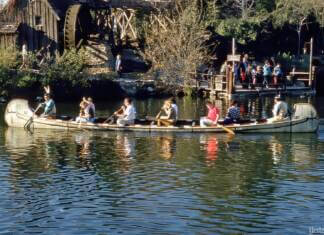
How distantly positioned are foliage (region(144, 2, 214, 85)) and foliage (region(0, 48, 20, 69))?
10075 mm

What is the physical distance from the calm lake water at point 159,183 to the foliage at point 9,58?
1351 centimetres

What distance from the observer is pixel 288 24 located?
217ft

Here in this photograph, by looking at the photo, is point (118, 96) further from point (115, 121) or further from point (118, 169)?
point (118, 169)

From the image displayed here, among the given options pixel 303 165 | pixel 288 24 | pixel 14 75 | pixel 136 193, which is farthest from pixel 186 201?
pixel 288 24

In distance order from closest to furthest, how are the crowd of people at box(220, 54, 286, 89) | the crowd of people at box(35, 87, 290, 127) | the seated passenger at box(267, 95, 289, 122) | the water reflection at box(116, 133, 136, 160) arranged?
the water reflection at box(116, 133, 136, 160) < the seated passenger at box(267, 95, 289, 122) < the crowd of people at box(35, 87, 290, 127) < the crowd of people at box(220, 54, 286, 89)

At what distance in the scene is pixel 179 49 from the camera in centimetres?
5312

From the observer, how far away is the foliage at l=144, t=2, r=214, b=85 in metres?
53.1

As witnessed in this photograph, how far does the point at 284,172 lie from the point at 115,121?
39.5 ft

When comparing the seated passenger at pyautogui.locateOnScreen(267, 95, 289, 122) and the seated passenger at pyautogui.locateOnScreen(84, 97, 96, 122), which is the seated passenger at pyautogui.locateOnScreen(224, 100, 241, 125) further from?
the seated passenger at pyautogui.locateOnScreen(84, 97, 96, 122)

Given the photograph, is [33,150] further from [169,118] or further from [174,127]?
[169,118]

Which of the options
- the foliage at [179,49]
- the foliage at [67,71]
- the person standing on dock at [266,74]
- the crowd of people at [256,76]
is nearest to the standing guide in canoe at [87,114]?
the foliage at [67,71]

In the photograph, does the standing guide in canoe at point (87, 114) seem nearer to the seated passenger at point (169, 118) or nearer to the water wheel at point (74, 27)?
the seated passenger at point (169, 118)

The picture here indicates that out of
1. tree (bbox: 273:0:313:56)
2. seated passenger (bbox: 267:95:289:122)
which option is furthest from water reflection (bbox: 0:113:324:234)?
tree (bbox: 273:0:313:56)

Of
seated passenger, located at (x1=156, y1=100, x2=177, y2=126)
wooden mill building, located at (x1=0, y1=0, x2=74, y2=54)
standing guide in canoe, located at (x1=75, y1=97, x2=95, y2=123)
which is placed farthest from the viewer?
wooden mill building, located at (x1=0, y1=0, x2=74, y2=54)
